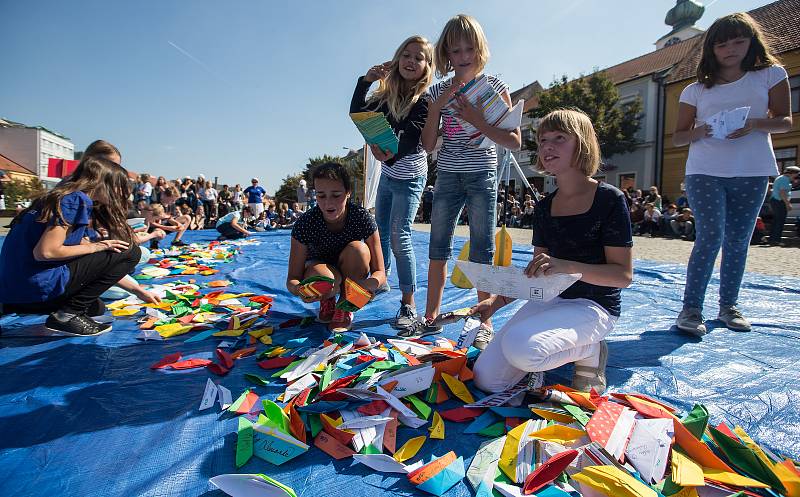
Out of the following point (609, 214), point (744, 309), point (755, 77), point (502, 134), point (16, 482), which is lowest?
point (16, 482)

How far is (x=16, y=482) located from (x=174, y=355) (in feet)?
2.77

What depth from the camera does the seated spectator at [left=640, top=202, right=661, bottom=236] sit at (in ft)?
36.8

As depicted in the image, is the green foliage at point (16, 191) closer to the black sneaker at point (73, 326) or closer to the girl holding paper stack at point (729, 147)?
the black sneaker at point (73, 326)

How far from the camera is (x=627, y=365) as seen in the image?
178 centimetres

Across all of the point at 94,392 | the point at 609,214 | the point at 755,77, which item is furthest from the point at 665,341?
the point at 94,392

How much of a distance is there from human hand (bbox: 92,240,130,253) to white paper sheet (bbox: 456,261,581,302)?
1.98 m

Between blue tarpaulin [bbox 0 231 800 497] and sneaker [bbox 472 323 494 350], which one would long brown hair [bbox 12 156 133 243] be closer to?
blue tarpaulin [bbox 0 231 800 497]

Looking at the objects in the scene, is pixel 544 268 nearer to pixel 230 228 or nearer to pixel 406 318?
pixel 406 318

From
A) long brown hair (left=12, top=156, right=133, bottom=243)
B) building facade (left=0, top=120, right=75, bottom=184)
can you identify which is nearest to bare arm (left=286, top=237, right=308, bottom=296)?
long brown hair (left=12, top=156, right=133, bottom=243)

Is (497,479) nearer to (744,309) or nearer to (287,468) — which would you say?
(287,468)

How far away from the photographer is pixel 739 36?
2057mm

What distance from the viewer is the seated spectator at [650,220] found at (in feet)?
36.8

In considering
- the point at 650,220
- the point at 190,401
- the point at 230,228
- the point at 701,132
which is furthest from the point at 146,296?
the point at 650,220

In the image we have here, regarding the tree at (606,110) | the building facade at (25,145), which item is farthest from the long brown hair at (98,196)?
the building facade at (25,145)
